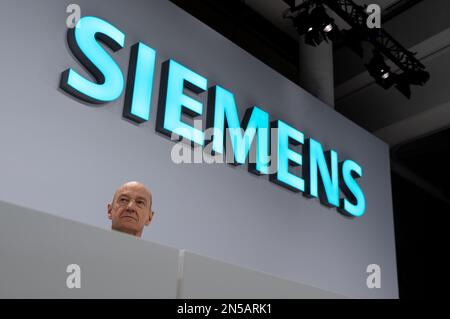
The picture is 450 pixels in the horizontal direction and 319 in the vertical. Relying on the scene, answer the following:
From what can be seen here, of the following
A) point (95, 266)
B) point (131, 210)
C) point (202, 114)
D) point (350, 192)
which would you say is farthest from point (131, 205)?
point (350, 192)

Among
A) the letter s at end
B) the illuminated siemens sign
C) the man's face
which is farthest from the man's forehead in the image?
the letter s at end

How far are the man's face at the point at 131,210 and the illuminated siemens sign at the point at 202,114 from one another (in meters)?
0.97

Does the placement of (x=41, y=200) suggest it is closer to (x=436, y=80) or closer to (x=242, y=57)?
(x=242, y=57)

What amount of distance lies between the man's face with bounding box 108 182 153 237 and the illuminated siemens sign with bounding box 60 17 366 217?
97cm

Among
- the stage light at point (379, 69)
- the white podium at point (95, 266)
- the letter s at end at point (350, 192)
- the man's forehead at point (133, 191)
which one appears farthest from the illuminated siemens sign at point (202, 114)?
the white podium at point (95, 266)

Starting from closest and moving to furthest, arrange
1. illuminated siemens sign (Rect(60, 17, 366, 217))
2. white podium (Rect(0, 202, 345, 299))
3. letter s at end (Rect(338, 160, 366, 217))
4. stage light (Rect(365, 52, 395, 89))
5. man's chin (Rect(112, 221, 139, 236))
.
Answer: white podium (Rect(0, 202, 345, 299))
man's chin (Rect(112, 221, 139, 236))
illuminated siemens sign (Rect(60, 17, 366, 217))
letter s at end (Rect(338, 160, 366, 217))
stage light (Rect(365, 52, 395, 89))

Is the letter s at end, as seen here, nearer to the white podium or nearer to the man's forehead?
the man's forehead

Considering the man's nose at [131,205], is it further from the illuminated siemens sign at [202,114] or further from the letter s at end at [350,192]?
the letter s at end at [350,192]

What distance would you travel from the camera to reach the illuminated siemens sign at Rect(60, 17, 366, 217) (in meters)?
2.91

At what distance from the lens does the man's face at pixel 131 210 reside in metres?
1.95

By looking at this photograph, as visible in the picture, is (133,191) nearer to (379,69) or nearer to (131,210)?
(131,210)
